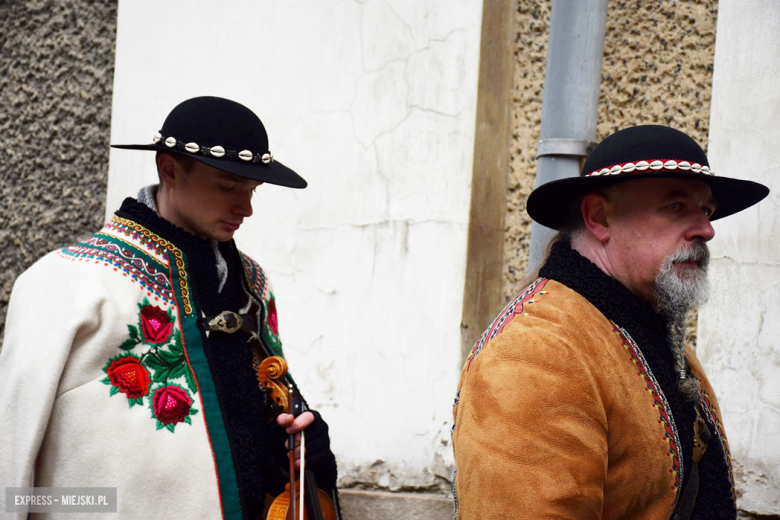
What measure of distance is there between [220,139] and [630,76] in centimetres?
202

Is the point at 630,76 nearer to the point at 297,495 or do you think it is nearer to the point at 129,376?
the point at 297,495

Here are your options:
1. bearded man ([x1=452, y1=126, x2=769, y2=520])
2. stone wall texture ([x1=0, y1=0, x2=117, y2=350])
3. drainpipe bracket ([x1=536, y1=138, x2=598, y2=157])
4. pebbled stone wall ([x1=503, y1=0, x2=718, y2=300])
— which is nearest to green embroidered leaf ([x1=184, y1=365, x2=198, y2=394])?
bearded man ([x1=452, y1=126, x2=769, y2=520])

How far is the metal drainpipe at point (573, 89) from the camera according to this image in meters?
2.41

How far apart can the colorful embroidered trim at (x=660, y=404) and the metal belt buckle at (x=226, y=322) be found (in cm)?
116

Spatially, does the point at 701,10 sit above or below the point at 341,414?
above

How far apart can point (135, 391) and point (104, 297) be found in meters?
0.28

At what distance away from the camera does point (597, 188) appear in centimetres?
205

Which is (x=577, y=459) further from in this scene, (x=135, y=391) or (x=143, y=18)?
(x=143, y=18)

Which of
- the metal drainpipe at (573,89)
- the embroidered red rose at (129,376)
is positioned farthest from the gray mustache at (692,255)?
the embroidered red rose at (129,376)

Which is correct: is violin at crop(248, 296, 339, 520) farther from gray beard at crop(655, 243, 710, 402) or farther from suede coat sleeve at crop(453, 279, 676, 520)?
gray beard at crop(655, 243, 710, 402)

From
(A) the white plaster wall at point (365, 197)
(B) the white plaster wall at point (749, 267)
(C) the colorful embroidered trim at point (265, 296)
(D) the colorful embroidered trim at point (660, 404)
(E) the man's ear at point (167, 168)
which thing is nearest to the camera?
(D) the colorful embroidered trim at point (660, 404)

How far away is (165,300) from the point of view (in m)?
2.28

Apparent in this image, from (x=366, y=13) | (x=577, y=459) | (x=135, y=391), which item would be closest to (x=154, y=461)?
(x=135, y=391)

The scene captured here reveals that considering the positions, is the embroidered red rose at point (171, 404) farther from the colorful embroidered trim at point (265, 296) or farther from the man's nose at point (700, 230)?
the man's nose at point (700, 230)
